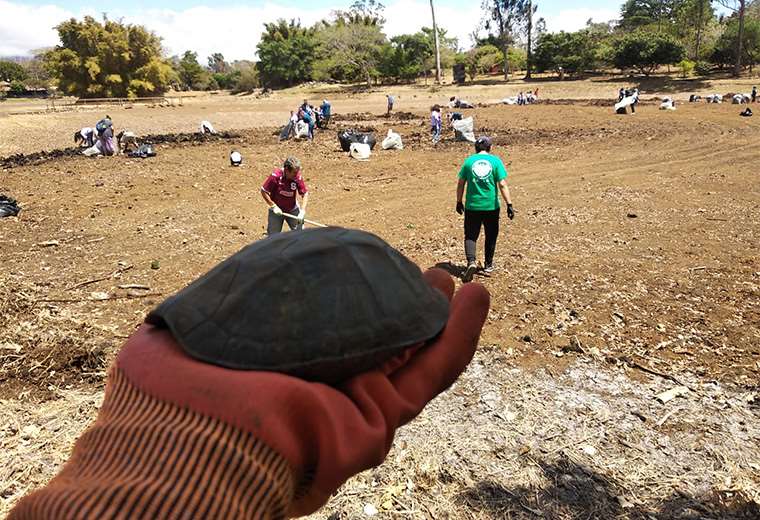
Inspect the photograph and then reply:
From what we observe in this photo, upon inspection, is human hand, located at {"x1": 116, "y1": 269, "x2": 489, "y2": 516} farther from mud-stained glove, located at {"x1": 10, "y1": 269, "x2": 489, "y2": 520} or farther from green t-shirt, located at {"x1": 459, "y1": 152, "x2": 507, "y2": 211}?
green t-shirt, located at {"x1": 459, "y1": 152, "x2": 507, "y2": 211}

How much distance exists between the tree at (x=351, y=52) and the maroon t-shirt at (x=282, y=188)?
48.0 meters

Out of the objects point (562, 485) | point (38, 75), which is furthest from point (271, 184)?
point (38, 75)

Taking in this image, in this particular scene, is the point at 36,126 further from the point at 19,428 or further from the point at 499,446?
the point at 499,446

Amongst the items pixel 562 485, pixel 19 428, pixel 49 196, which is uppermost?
pixel 49 196

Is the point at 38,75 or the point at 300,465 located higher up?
the point at 38,75

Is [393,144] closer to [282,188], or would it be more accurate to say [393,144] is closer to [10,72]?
[282,188]

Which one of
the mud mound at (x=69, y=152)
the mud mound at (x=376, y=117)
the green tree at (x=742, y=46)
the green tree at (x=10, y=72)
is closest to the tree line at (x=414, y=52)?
the green tree at (x=742, y=46)

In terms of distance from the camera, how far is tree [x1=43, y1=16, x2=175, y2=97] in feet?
153

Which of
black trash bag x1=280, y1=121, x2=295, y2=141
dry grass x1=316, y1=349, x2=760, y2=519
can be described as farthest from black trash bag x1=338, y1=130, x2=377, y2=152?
dry grass x1=316, y1=349, x2=760, y2=519

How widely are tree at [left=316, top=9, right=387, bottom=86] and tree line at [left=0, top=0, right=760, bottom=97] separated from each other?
0.11 m

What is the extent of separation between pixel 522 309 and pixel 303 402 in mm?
4708

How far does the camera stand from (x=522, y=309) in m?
5.37

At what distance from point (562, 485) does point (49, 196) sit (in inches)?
482

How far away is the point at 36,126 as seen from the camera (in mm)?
26375
